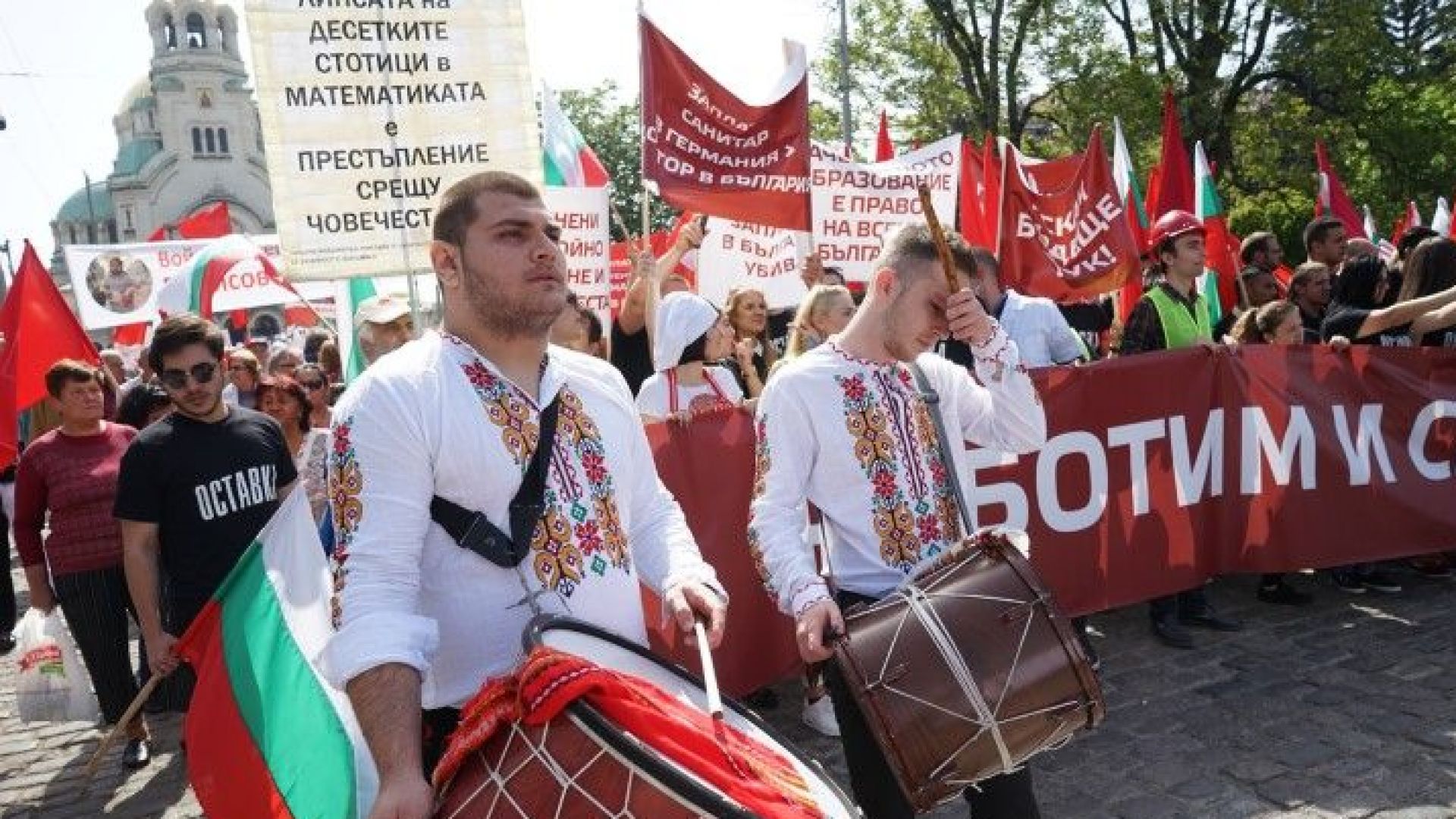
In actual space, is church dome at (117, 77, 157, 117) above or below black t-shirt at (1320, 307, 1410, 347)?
above

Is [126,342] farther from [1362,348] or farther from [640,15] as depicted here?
[1362,348]

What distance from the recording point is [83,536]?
5.57 metres

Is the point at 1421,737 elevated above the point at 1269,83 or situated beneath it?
situated beneath

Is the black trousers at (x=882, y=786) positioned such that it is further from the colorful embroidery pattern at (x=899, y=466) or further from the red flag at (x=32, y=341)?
the red flag at (x=32, y=341)

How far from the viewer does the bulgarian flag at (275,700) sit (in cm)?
281

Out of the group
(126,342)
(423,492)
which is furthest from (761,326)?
(126,342)

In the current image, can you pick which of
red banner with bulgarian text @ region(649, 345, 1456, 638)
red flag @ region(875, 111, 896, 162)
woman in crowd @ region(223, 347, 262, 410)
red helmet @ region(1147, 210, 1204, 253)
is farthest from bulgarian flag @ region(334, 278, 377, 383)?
red flag @ region(875, 111, 896, 162)

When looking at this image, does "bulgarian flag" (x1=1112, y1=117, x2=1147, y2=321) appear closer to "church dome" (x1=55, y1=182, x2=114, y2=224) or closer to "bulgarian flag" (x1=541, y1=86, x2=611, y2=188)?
"bulgarian flag" (x1=541, y1=86, x2=611, y2=188)

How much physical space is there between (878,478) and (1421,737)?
2838 millimetres

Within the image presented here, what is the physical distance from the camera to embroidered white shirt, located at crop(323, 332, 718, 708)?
1.79 m

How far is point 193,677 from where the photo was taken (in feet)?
15.9

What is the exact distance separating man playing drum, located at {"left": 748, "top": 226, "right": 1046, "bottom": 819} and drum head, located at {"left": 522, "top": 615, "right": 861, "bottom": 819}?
2.69ft

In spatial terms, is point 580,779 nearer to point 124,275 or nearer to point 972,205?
point 972,205

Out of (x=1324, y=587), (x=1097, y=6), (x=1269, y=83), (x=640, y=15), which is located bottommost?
(x=1324, y=587)
